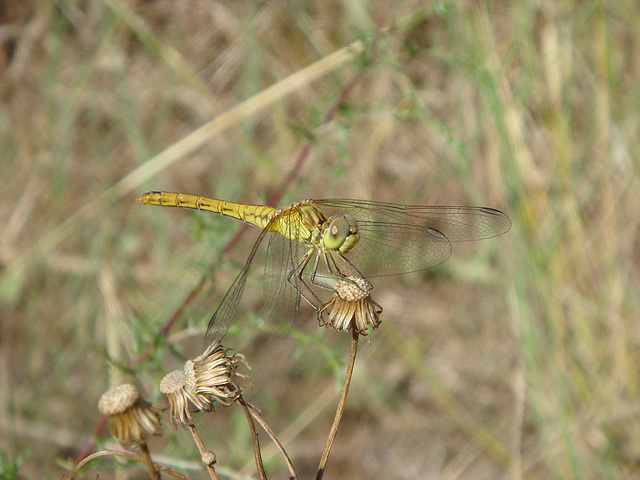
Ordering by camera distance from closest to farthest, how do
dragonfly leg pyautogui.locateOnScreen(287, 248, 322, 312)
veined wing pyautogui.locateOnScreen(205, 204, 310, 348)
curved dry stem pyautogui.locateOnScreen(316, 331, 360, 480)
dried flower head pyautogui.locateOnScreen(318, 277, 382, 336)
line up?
curved dry stem pyautogui.locateOnScreen(316, 331, 360, 480) < dried flower head pyautogui.locateOnScreen(318, 277, 382, 336) < veined wing pyautogui.locateOnScreen(205, 204, 310, 348) < dragonfly leg pyautogui.locateOnScreen(287, 248, 322, 312)

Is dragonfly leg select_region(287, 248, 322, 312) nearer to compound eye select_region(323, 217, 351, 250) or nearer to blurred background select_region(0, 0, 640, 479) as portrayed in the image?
compound eye select_region(323, 217, 351, 250)

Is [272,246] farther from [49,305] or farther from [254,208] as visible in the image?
[49,305]

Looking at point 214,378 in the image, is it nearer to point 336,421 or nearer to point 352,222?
point 336,421

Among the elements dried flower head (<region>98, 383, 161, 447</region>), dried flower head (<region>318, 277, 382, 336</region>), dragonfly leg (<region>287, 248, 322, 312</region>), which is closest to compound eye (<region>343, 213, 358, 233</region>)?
dragonfly leg (<region>287, 248, 322, 312</region>)

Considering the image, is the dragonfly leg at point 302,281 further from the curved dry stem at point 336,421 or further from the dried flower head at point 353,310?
the curved dry stem at point 336,421

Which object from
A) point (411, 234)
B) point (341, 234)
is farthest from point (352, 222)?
point (411, 234)

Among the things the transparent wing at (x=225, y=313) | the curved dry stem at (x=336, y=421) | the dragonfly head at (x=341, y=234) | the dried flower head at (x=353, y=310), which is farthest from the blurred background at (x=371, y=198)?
the curved dry stem at (x=336, y=421)
